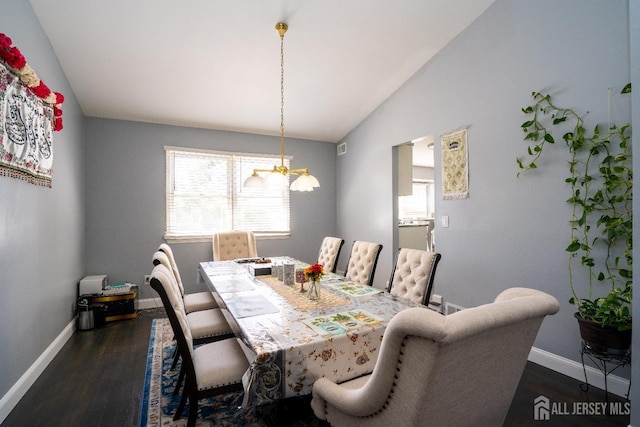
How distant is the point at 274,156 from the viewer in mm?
5180

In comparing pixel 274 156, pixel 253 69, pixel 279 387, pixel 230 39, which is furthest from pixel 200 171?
pixel 279 387

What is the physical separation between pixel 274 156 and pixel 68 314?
332cm

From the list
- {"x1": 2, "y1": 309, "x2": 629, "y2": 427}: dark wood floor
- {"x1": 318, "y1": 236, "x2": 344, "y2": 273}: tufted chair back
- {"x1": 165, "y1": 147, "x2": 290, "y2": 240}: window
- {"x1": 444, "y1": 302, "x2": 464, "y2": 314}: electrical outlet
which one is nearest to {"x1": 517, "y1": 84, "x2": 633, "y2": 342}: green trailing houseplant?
{"x1": 2, "y1": 309, "x2": 629, "y2": 427}: dark wood floor

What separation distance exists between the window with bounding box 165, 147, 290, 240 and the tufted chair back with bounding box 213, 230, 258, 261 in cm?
58

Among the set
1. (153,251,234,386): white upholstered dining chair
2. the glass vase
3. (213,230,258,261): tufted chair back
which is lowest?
(153,251,234,386): white upholstered dining chair

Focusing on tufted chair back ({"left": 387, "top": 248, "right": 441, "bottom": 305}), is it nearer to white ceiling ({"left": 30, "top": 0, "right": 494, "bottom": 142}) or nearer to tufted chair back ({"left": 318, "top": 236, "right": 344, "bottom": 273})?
tufted chair back ({"left": 318, "top": 236, "right": 344, "bottom": 273})

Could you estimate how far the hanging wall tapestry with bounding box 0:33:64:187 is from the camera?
1.93 m

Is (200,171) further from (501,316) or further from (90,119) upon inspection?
(501,316)

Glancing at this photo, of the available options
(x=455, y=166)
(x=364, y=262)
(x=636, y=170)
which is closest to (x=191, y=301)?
(x=364, y=262)

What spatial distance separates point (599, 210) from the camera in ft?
7.56

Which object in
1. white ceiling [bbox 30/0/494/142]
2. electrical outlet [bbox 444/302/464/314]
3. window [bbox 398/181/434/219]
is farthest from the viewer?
window [bbox 398/181/434/219]

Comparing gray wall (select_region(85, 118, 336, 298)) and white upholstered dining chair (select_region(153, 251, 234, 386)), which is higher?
gray wall (select_region(85, 118, 336, 298))

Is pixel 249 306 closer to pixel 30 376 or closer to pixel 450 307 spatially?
pixel 30 376

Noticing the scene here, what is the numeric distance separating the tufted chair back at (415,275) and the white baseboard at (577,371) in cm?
132
